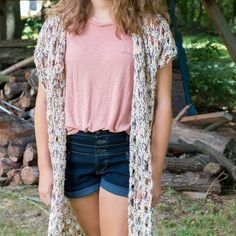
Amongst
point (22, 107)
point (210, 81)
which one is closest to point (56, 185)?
point (22, 107)

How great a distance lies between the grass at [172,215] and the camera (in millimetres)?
4402

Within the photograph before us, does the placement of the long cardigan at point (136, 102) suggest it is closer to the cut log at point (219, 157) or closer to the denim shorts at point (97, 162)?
the denim shorts at point (97, 162)

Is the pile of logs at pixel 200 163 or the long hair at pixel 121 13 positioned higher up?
the long hair at pixel 121 13

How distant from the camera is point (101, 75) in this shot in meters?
2.09

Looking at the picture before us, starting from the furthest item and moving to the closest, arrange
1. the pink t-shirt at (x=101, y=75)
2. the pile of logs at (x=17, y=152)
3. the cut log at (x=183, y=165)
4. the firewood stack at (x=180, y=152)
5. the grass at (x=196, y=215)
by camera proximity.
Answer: the pile of logs at (x=17, y=152), the cut log at (x=183, y=165), the firewood stack at (x=180, y=152), the grass at (x=196, y=215), the pink t-shirt at (x=101, y=75)

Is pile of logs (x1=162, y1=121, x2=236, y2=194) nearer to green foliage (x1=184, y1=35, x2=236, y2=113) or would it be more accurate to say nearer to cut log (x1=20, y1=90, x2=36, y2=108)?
cut log (x1=20, y1=90, x2=36, y2=108)

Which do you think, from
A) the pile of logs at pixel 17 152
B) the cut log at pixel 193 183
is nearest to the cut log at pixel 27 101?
the pile of logs at pixel 17 152

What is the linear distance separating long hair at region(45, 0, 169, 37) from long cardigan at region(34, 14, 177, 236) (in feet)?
0.08

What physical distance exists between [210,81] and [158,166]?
6966 millimetres

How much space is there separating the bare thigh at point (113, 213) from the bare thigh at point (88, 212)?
0.05 meters

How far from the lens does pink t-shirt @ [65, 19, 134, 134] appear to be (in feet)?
6.82

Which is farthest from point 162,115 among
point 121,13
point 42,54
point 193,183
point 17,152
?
point 17,152

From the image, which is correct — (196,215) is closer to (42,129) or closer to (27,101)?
(42,129)

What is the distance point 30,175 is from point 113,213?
338 centimetres
